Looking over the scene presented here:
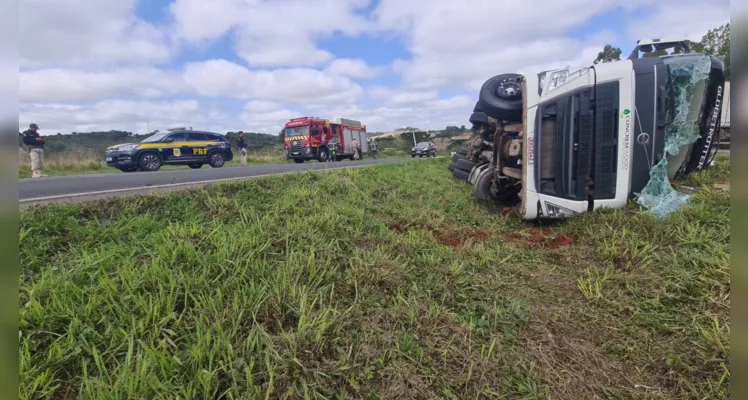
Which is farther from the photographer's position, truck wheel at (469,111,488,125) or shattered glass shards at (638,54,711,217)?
truck wheel at (469,111,488,125)

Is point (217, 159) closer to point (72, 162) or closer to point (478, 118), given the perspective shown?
point (72, 162)

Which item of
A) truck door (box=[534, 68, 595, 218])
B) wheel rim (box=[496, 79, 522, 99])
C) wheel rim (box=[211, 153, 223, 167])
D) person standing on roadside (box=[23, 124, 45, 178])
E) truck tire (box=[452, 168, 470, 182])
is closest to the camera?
truck door (box=[534, 68, 595, 218])

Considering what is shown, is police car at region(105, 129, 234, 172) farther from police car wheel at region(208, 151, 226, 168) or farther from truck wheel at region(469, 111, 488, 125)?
truck wheel at region(469, 111, 488, 125)

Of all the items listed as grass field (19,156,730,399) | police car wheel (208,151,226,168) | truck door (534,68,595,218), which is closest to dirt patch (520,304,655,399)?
grass field (19,156,730,399)

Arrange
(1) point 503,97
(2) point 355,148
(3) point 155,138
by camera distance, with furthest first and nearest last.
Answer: (2) point 355,148
(3) point 155,138
(1) point 503,97

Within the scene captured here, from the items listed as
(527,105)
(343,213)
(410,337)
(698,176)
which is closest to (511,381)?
(410,337)

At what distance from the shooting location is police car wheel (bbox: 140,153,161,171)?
12.3 meters

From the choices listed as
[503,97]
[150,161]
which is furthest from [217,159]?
[503,97]

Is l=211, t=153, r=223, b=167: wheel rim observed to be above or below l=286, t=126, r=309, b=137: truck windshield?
below

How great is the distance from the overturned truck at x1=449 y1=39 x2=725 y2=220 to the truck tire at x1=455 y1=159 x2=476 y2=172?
3317 millimetres

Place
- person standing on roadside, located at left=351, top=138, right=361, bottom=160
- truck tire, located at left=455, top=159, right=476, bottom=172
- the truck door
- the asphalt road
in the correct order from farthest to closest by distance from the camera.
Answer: person standing on roadside, located at left=351, top=138, right=361, bottom=160 < truck tire, located at left=455, top=159, right=476, bottom=172 < the asphalt road < the truck door

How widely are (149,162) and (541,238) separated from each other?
12872mm

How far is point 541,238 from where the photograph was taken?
4285 millimetres

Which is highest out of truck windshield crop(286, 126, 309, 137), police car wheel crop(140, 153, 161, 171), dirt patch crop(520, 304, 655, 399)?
truck windshield crop(286, 126, 309, 137)
